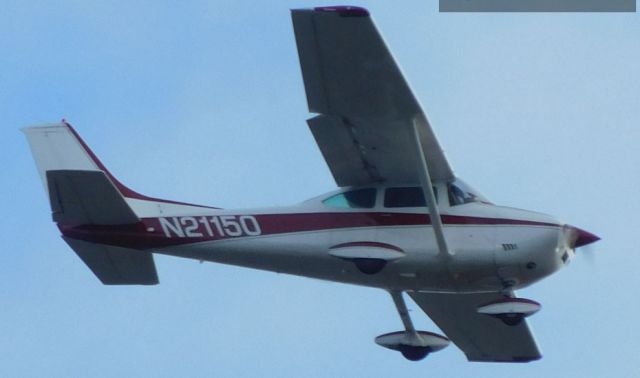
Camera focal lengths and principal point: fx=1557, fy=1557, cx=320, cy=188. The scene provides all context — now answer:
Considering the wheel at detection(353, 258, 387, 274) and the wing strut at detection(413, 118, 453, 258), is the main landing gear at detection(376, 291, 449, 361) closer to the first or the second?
the wheel at detection(353, 258, 387, 274)

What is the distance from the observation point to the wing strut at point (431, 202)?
19688mm

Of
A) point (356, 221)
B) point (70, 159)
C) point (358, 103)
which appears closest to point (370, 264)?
point (356, 221)

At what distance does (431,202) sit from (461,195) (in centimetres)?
69

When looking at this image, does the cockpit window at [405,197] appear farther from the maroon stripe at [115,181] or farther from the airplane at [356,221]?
the maroon stripe at [115,181]

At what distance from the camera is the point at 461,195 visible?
2047 cm

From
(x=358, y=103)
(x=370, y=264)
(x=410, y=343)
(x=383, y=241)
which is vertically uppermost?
(x=358, y=103)

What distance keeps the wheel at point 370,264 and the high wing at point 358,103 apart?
1.29 m

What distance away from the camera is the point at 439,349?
21.9 meters

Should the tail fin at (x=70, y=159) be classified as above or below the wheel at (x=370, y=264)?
above

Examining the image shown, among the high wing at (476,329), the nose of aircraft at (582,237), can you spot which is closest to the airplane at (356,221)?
the nose of aircraft at (582,237)

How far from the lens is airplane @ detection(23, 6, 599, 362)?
19703 millimetres

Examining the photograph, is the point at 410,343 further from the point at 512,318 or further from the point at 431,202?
the point at 431,202

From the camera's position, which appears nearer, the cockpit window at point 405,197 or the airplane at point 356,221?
the airplane at point 356,221

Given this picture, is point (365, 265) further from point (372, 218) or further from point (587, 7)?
point (587, 7)
